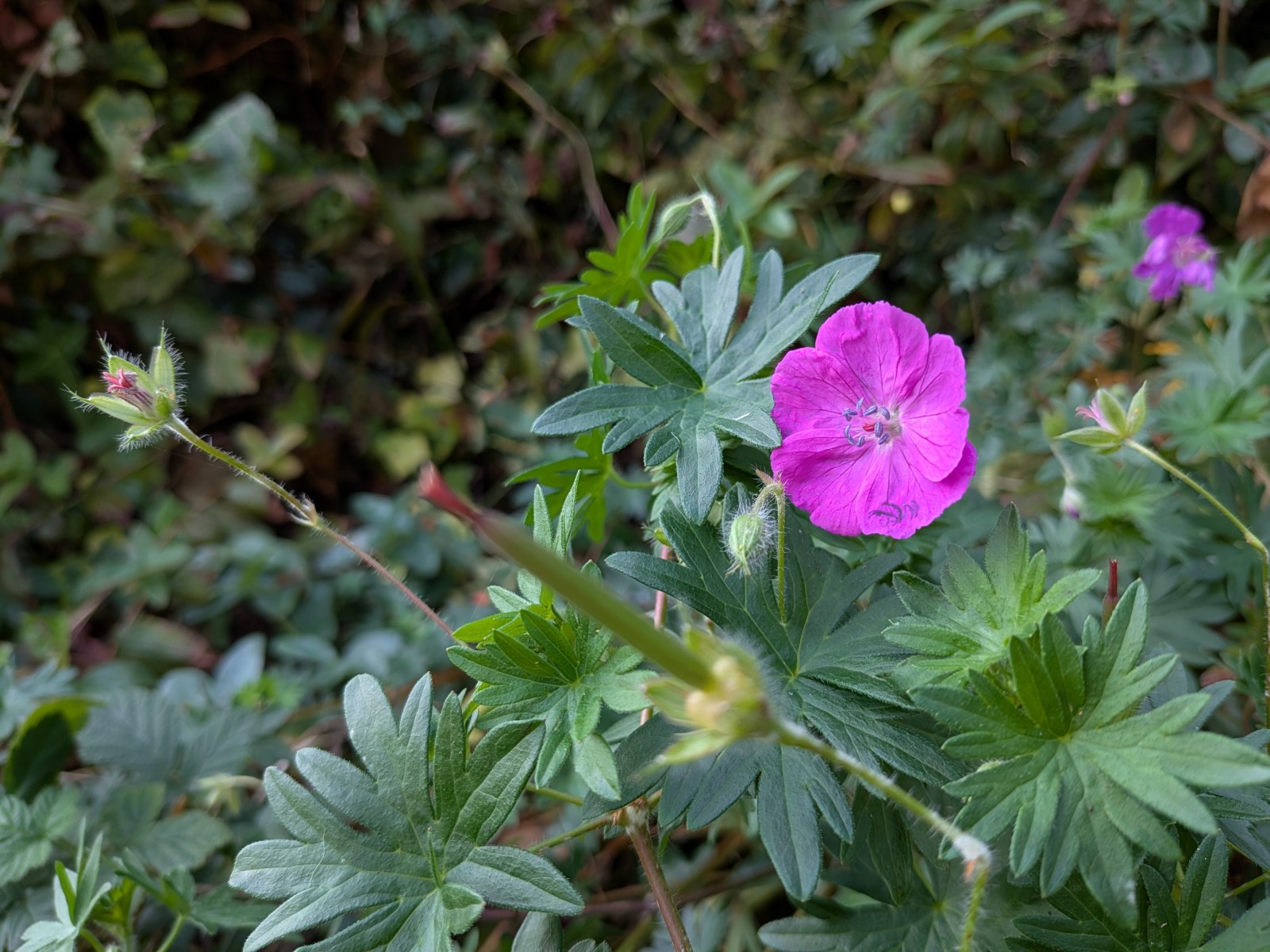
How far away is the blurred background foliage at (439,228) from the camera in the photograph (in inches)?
59.2

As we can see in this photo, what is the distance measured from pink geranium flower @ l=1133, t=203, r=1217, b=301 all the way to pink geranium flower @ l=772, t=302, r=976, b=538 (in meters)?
0.75

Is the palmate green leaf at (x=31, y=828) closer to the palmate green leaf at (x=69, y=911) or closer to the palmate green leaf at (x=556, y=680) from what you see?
the palmate green leaf at (x=69, y=911)

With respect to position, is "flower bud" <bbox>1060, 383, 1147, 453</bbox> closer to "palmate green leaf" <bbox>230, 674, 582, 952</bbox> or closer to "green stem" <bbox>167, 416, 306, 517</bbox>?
"palmate green leaf" <bbox>230, 674, 582, 952</bbox>

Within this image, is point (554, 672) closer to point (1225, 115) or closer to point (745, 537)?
point (745, 537)

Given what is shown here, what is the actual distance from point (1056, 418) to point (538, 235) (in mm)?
1405

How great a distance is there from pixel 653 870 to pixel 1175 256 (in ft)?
3.79

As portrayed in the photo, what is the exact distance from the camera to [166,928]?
0.99m

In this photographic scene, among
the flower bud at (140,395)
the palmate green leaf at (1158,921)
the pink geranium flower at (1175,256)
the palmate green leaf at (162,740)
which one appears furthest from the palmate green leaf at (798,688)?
the pink geranium flower at (1175,256)

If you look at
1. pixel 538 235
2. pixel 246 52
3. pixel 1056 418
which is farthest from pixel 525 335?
pixel 1056 418

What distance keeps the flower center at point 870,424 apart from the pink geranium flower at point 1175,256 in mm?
752

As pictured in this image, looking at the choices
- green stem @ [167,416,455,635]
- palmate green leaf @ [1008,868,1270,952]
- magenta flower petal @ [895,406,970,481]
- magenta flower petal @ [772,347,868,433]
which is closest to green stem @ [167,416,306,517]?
green stem @ [167,416,455,635]

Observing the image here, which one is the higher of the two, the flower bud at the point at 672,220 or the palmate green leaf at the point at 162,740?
the flower bud at the point at 672,220

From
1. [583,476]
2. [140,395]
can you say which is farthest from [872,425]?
[140,395]

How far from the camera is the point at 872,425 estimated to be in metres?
0.73
